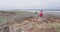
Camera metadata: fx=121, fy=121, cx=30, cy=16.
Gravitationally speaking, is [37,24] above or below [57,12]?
below

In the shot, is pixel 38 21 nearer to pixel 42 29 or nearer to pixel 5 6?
pixel 42 29

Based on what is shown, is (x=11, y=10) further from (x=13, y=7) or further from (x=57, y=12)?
(x=57, y=12)

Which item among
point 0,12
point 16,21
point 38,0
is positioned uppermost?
point 38,0

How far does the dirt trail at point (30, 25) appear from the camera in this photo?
1611 millimetres

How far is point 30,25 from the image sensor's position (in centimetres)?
164

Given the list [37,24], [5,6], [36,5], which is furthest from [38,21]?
[5,6]

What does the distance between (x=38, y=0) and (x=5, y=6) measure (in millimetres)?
467

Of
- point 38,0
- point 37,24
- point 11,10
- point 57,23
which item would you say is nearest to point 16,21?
point 11,10

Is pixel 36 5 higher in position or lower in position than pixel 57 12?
higher

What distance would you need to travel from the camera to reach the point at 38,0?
166 centimetres

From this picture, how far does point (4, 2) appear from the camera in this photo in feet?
5.53

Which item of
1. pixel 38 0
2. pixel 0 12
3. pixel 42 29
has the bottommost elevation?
pixel 42 29

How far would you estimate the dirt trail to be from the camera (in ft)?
5.29

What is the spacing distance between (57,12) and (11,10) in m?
0.63
